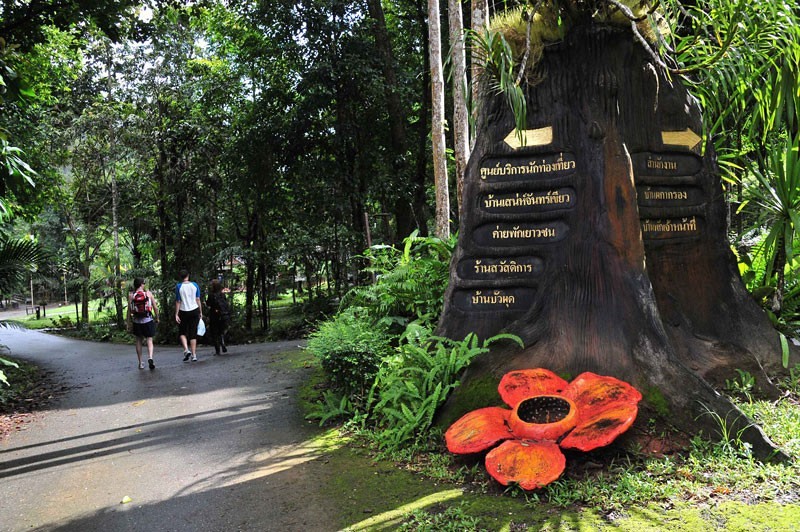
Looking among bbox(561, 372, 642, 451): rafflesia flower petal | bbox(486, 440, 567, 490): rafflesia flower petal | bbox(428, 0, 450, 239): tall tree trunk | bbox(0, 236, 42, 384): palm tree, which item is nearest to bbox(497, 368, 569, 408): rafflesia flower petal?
bbox(561, 372, 642, 451): rafflesia flower petal

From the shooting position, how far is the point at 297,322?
757 inches

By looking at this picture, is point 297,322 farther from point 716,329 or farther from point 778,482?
point 778,482

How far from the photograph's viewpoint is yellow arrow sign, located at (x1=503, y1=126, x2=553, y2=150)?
6.26 m

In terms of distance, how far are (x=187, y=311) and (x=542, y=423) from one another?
8555 mm

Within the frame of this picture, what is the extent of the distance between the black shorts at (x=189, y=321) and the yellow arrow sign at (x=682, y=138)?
349 inches

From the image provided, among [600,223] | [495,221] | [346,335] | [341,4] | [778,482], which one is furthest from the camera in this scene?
[341,4]

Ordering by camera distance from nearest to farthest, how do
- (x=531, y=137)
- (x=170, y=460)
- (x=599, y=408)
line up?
(x=599, y=408)
(x=170, y=460)
(x=531, y=137)

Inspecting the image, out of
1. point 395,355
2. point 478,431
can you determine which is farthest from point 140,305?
point 478,431

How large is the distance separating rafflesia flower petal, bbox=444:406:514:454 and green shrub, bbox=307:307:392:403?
1.81 metres

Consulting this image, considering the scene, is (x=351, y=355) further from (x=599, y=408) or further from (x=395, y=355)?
(x=599, y=408)

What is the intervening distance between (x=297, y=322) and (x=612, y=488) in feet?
51.6

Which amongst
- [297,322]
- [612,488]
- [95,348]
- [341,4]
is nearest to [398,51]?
[341,4]

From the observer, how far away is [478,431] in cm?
494

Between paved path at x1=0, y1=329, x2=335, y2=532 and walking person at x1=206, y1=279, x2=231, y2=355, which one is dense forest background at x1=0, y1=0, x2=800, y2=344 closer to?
walking person at x1=206, y1=279, x2=231, y2=355
